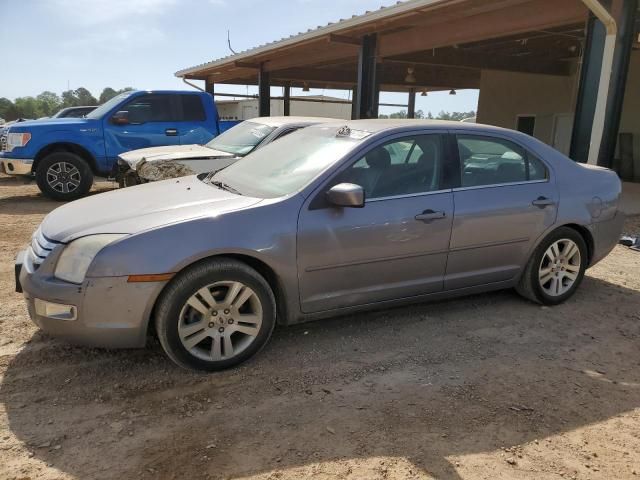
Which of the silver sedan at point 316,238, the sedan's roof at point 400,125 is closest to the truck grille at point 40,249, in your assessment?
the silver sedan at point 316,238

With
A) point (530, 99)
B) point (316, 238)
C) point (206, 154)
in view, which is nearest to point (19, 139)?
point (206, 154)

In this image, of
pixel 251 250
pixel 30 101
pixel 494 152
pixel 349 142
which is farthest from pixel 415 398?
pixel 30 101

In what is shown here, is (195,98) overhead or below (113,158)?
overhead

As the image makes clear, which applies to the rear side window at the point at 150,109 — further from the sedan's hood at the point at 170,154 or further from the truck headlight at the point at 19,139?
the sedan's hood at the point at 170,154

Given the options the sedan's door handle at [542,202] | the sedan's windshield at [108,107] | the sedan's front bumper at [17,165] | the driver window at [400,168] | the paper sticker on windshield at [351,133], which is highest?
the sedan's windshield at [108,107]

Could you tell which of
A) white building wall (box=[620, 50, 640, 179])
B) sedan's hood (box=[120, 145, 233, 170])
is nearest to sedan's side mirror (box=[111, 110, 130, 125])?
sedan's hood (box=[120, 145, 233, 170])

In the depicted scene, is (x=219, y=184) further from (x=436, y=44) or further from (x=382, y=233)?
(x=436, y=44)

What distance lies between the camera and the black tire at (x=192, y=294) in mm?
3123

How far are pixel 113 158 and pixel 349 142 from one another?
281 inches

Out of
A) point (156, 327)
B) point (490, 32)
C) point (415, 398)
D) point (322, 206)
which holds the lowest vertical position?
point (415, 398)

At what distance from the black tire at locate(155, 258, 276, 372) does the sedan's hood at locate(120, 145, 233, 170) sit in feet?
13.8

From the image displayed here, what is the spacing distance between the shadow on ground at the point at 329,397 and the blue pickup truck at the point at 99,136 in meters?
6.56

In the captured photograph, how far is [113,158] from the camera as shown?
384 inches

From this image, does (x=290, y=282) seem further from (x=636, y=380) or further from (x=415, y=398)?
(x=636, y=380)
